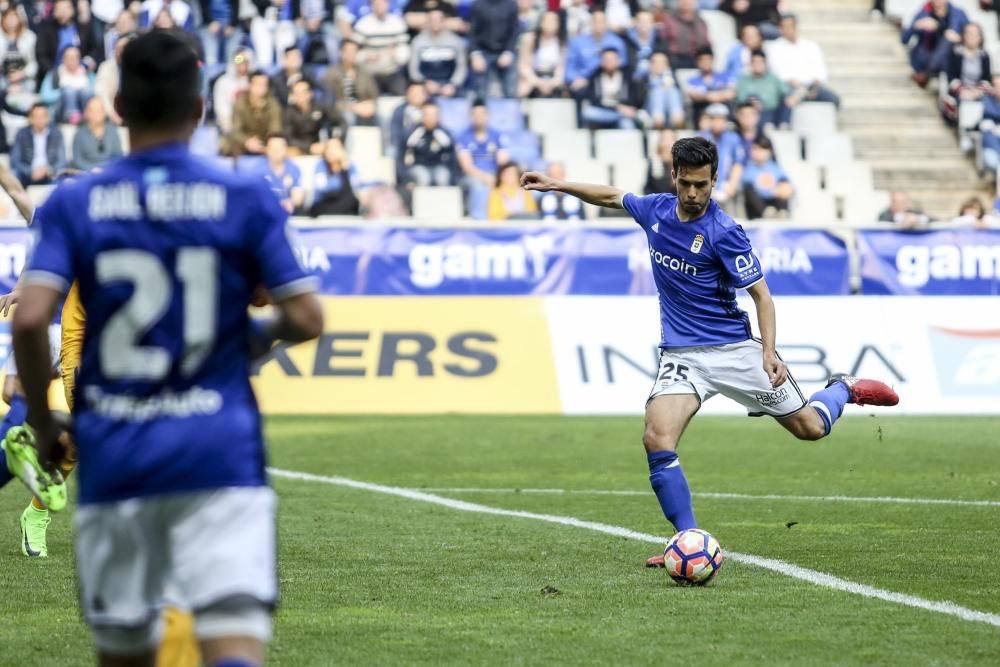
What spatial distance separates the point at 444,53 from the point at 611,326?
22.0ft

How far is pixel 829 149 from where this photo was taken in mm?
25359

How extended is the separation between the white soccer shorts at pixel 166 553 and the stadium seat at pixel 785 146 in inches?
832

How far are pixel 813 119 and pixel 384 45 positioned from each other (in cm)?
613

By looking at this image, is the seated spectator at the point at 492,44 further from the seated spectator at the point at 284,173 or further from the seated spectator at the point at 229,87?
the seated spectator at the point at 284,173

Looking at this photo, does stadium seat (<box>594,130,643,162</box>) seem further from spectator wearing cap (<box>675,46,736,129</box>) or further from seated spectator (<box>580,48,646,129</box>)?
spectator wearing cap (<box>675,46,736,129</box>)

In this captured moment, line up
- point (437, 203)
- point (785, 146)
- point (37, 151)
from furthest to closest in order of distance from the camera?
point (785, 146), point (437, 203), point (37, 151)

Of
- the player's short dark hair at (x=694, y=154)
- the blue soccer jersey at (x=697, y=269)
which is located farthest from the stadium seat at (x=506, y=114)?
the player's short dark hair at (x=694, y=154)

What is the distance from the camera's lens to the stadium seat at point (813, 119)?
83.8 feet

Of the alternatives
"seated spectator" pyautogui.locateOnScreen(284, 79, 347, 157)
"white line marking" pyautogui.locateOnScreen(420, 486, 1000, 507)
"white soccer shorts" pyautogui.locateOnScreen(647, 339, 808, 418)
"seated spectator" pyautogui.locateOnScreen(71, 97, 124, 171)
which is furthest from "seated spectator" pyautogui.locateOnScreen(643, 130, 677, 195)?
"white soccer shorts" pyautogui.locateOnScreen(647, 339, 808, 418)

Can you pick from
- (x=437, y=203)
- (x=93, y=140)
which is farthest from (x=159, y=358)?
(x=93, y=140)

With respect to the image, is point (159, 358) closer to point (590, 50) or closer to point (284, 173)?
point (284, 173)

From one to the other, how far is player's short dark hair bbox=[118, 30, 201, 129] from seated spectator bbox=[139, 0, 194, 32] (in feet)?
63.8

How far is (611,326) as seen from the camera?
18.4m

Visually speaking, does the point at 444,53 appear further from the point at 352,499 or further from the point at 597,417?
the point at 352,499
